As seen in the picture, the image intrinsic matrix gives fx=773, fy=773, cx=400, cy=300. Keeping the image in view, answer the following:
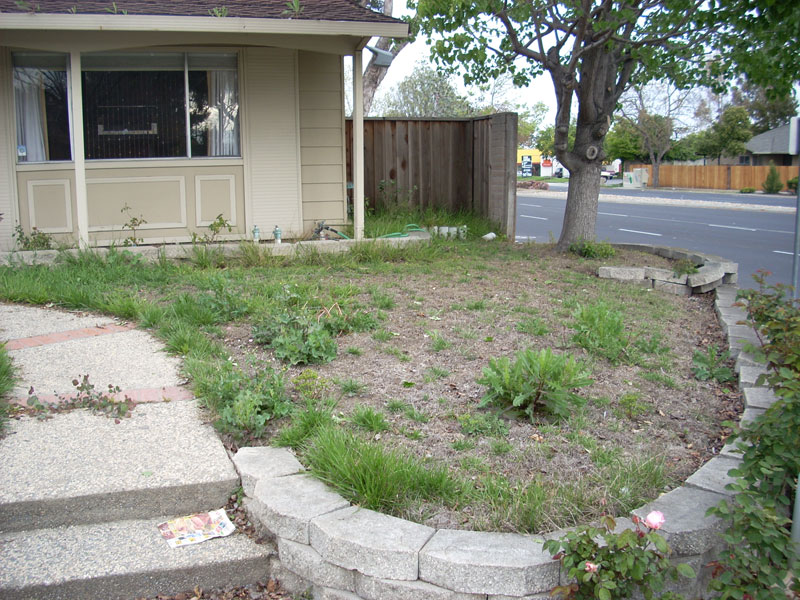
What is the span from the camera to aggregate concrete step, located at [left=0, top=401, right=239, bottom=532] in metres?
3.54

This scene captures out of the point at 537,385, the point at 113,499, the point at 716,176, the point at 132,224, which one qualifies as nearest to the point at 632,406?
the point at 537,385

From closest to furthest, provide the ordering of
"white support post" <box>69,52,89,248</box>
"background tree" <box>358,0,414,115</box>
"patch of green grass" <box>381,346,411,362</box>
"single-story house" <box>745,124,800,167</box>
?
"patch of green grass" <box>381,346,411,362</box> → "white support post" <box>69,52,89,248</box> → "background tree" <box>358,0,414,115</box> → "single-story house" <box>745,124,800,167</box>

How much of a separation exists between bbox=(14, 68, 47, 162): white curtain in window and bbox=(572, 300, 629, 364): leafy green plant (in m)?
7.53

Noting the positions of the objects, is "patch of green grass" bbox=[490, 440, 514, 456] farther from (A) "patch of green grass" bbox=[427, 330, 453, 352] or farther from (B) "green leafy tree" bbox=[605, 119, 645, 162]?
(B) "green leafy tree" bbox=[605, 119, 645, 162]

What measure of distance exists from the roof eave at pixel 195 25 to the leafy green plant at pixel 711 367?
5770 millimetres

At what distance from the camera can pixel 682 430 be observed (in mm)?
4508

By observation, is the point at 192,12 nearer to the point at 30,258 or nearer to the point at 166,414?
the point at 30,258

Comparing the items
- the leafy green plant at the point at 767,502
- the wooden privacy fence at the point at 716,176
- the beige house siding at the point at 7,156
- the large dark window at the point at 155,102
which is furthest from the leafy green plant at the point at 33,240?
the wooden privacy fence at the point at 716,176

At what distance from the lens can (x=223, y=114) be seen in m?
10.6

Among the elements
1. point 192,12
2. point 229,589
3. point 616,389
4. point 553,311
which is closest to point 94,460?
point 229,589

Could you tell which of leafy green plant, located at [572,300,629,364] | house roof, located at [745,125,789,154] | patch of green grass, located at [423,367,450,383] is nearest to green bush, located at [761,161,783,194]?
house roof, located at [745,125,789,154]

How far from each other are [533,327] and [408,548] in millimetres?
3378

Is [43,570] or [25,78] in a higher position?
[25,78]

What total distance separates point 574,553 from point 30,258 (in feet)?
26.0
